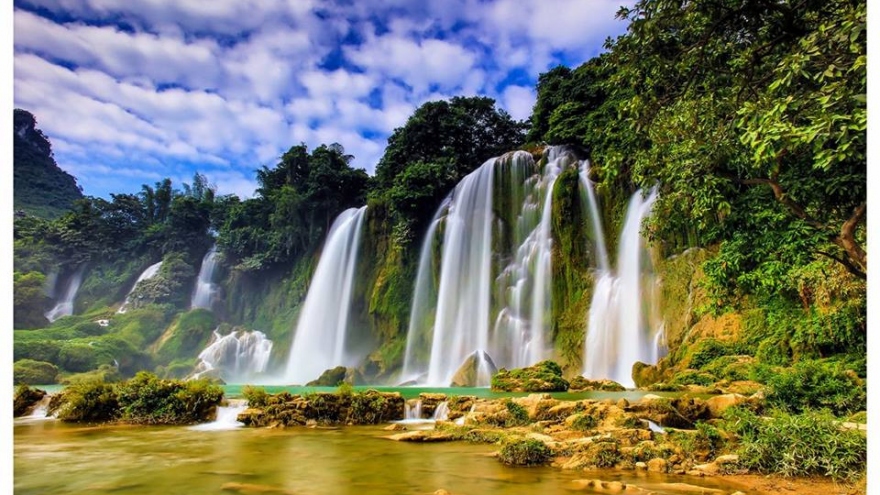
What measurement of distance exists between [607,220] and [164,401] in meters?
18.2

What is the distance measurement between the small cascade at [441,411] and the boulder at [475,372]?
352 inches

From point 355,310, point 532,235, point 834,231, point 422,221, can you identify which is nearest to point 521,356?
point 532,235

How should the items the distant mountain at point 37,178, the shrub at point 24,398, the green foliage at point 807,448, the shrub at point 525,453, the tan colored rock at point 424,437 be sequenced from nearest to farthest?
the green foliage at point 807,448 → the shrub at point 525,453 → the tan colored rock at point 424,437 → the shrub at point 24,398 → the distant mountain at point 37,178

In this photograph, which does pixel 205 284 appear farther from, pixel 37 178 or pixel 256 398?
pixel 256 398

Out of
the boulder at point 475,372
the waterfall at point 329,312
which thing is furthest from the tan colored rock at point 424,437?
the waterfall at point 329,312

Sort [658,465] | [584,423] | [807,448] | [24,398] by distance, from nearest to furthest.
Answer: [807,448] < [658,465] < [584,423] < [24,398]

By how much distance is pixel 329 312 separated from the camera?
101 feet

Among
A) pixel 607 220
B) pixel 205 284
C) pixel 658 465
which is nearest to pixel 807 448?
pixel 658 465

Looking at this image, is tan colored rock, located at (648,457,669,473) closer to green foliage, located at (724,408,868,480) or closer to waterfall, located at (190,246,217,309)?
green foliage, located at (724,408,868,480)

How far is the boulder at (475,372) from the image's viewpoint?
19.8 m

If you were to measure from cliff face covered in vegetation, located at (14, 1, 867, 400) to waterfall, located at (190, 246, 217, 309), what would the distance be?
83 cm

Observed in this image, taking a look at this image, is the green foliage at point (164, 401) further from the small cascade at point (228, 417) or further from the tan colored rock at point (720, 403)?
the tan colored rock at point (720, 403)

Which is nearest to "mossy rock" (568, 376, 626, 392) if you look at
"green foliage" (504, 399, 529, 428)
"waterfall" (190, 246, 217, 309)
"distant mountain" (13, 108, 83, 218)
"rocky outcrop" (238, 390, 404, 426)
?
"green foliage" (504, 399, 529, 428)

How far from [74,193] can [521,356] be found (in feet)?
195
